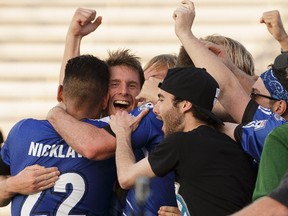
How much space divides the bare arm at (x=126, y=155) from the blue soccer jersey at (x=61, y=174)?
0.17 meters

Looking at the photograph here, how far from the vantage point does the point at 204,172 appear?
3918 millimetres

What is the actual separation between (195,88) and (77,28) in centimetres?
141

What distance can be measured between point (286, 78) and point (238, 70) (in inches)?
29.3

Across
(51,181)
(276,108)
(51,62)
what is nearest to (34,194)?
(51,181)

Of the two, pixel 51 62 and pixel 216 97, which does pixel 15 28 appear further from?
pixel 216 97

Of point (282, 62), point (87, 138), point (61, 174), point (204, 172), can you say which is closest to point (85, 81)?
point (87, 138)

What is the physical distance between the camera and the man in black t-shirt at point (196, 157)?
3910mm

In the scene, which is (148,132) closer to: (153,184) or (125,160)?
(153,184)

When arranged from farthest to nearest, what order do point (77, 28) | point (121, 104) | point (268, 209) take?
point (77, 28) → point (121, 104) → point (268, 209)

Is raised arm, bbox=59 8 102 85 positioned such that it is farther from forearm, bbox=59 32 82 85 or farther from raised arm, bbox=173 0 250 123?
raised arm, bbox=173 0 250 123

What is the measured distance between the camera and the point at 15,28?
861cm

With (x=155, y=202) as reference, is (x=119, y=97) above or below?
above

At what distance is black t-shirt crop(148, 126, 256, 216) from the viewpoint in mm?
3904

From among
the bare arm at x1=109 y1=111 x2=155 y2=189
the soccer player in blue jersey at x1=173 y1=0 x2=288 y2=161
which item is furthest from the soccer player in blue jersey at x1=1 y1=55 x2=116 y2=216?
the soccer player in blue jersey at x1=173 y1=0 x2=288 y2=161
